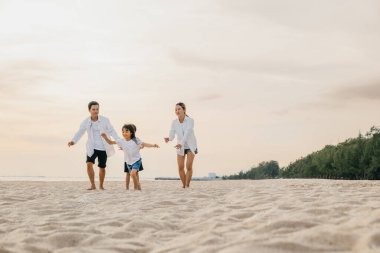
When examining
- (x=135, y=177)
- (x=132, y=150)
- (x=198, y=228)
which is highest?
(x=132, y=150)

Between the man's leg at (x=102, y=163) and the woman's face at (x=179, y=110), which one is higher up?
the woman's face at (x=179, y=110)

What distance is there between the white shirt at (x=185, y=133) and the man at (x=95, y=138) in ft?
4.43

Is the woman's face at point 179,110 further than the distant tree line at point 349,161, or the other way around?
the distant tree line at point 349,161

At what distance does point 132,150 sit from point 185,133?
120cm

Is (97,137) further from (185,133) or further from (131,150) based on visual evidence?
(185,133)

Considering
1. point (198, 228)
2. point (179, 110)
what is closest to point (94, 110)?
point (179, 110)

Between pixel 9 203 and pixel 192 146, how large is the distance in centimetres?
426

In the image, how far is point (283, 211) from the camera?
15.9ft

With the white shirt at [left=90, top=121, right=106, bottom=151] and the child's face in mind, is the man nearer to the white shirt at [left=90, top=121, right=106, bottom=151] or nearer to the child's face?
the white shirt at [left=90, top=121, right=106, bottom=151]

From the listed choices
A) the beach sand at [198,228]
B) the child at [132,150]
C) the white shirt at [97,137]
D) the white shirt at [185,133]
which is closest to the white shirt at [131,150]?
the child at [132,150]

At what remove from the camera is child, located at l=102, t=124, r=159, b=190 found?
10.3 meters

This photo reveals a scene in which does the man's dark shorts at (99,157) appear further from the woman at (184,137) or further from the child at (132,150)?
the woman at (184,137)

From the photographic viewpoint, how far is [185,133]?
33.9 feet

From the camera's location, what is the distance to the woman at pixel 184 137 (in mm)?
10344
